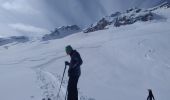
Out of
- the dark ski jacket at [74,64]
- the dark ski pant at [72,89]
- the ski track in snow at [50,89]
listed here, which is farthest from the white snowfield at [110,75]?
the dark ski jacket at [74,64]

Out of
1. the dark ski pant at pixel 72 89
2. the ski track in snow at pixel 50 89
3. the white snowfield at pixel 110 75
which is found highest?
the white snowfield at pixel 110 75

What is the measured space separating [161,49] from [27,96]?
32.7 m

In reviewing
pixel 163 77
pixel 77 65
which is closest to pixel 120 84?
pixel 163 77

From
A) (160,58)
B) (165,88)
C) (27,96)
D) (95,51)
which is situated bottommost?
(27,96)

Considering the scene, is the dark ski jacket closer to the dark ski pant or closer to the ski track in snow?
the dark ski pant

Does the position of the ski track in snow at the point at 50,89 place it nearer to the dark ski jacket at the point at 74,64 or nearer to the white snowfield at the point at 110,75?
the white snowfield at the point at 110,75

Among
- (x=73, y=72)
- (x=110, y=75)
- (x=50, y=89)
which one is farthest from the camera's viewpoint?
(x=110, y=75)

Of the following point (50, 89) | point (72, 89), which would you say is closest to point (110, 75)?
point (50, 89)

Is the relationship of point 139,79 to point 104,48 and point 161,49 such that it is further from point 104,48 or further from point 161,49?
point 104,48

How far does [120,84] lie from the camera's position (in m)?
25.0

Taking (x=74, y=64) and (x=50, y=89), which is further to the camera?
(x=50, y=89)

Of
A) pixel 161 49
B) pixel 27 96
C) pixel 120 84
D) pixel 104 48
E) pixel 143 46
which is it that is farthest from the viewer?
pixel 104 48

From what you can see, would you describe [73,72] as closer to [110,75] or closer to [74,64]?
[74,64]

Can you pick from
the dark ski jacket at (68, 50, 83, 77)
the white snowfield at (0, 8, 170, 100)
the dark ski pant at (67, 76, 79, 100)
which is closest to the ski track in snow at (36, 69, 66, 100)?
the white snowfield at (0, 8, 170, 100)
